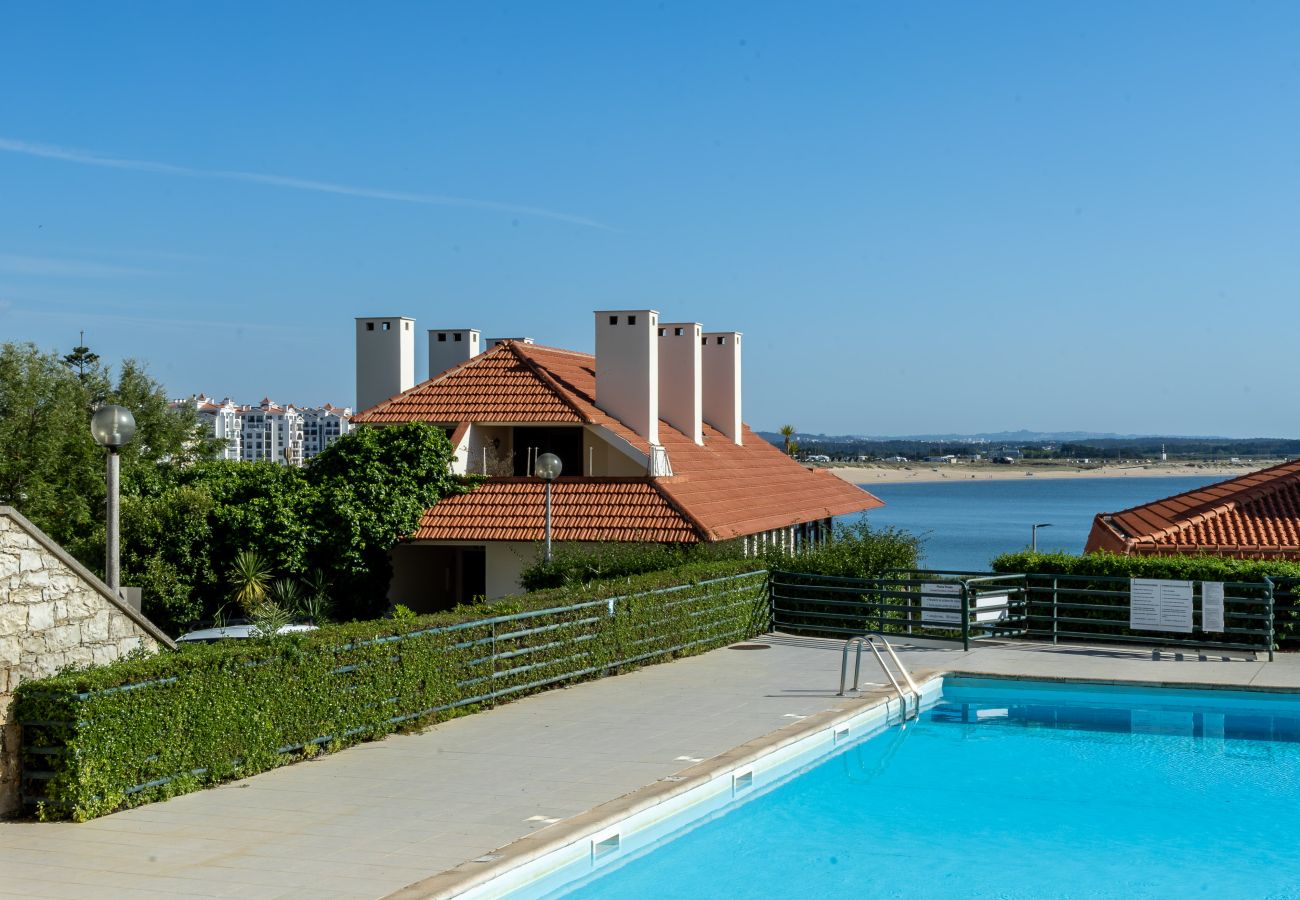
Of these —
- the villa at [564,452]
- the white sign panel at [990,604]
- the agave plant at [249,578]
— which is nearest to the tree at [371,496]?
the villa at [564,452]

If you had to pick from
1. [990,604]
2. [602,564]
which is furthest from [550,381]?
[990,604]

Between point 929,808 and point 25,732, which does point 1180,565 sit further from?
point 25,732

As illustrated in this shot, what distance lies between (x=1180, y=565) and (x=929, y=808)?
9922 mm

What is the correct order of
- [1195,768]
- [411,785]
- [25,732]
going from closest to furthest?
A: 1. [25,732]
2. [411,785]
3. [1195,768]

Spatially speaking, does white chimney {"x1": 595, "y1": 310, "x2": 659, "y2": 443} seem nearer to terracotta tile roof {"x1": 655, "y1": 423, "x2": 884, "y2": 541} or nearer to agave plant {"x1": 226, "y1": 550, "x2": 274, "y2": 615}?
terracotta tile roof {"x1": 655, "y1": 423, "x2": 884, "y2": 541}

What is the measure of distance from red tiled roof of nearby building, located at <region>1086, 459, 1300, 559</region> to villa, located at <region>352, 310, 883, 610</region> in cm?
721

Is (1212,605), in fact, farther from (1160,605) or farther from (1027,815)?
(1027,815)

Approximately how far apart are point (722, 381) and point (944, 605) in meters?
16.4

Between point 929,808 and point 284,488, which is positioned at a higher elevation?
point 284,488

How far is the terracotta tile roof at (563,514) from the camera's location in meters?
25.8

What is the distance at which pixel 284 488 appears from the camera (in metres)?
26.7

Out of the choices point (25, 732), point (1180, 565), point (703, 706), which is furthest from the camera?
point (1180, 565)

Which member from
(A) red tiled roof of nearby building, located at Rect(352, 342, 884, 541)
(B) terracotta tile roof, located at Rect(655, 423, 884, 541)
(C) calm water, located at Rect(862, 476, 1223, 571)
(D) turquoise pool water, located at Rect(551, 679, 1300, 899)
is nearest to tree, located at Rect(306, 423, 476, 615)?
(A) red tiled roof of nearby building, located at Rect(352, 342, 884, 541)

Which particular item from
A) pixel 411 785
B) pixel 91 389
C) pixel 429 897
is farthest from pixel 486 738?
pixel 91 389
